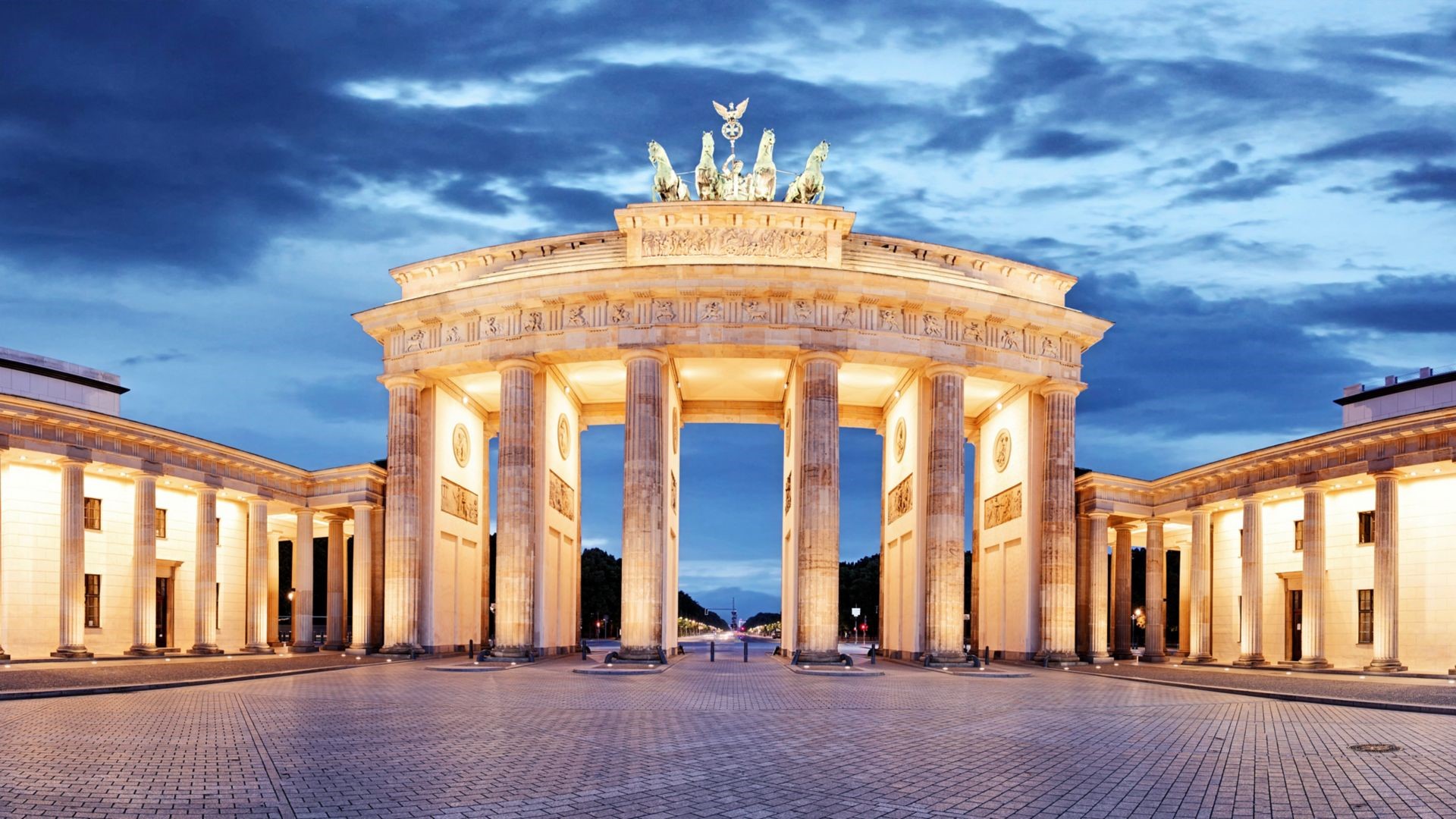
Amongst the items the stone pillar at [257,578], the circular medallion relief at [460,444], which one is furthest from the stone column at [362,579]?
the circular medallion relief at [460,444]

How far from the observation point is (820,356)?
39.8 meters

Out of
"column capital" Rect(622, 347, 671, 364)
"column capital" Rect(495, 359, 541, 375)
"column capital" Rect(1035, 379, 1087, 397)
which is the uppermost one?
"column capital" Rect(622, 347, 671, 364)

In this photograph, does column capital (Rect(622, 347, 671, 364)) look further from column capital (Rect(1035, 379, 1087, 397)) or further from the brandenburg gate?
column capital (Rect(1035, 379, 1087, 397))

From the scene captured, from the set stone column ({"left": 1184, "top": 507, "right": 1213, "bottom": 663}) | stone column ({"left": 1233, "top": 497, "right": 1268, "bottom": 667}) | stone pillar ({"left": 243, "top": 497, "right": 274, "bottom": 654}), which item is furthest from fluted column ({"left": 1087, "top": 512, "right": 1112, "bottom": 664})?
stone pillar ({"left": 243, "top": 497, "right": 274, "bottom": 654})

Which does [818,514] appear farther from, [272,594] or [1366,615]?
[272,594]

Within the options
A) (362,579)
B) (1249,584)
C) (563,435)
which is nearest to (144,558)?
(362,579)

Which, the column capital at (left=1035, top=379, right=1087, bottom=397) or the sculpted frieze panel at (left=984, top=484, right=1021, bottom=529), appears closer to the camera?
the column capital at (left=1035, top=379, right=1087, bottom=397)

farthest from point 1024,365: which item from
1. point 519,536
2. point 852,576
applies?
Result: point 852,576

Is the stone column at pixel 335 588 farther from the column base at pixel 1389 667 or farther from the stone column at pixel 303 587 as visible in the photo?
the column base at pixel 1389 667

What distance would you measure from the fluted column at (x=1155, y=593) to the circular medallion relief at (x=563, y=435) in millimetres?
29037

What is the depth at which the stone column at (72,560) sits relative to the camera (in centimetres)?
3947

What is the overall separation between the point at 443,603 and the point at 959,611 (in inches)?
870

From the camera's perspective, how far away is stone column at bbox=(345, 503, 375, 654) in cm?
4603

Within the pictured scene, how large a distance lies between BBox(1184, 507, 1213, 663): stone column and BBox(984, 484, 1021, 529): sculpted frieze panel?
9.54 metres
